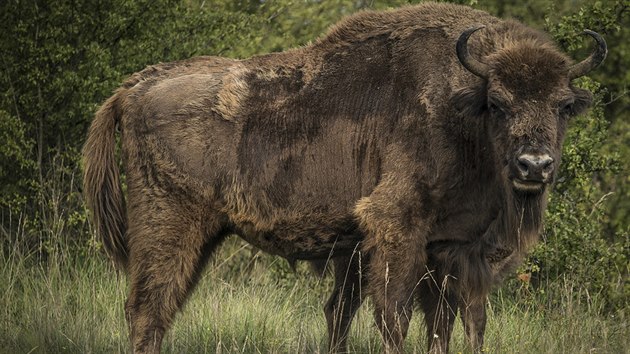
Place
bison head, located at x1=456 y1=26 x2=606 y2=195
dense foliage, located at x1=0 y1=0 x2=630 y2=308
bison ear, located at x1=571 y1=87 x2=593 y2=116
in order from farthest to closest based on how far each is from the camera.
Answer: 1. dense foliage, located at x1=0 y1=0 x2=630 y2=308
2. bison ear, located at x1=571 y1=87 x2=593 y2=116
3. bison head, located at x1=456 y1=26 x2=606 y2=195

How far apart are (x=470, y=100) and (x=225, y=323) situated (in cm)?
276

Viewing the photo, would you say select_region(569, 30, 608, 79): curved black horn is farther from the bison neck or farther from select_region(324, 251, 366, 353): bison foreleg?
select_region(324, 251, 366, 353): bison foreleg

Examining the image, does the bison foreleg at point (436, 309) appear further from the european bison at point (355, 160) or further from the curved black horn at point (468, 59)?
the curved black horn at point (468, 59)

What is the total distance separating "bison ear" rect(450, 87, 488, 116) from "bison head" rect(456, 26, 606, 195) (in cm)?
1

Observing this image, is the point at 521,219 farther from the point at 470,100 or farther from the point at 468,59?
the point at 468,59

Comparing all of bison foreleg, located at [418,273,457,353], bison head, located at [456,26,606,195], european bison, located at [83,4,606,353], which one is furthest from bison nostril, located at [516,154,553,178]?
bison foreleg, located at [418,273,457,353]

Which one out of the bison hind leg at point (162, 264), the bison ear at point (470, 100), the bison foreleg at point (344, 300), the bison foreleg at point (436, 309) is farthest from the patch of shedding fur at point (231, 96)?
the bison foreleg at point (436, 309)

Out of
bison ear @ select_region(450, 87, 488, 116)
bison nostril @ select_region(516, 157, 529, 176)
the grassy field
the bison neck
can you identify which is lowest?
the grassy field

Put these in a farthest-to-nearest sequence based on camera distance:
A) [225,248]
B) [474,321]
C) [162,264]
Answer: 1. [225,248]
2. [474,321]
3. [162,264]

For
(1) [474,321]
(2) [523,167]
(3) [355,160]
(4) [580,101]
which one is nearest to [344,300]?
(1) [474,321]

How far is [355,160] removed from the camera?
7.60m

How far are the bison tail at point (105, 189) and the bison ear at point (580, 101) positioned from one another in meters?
3.24

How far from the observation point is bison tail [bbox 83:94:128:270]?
25.8 ft

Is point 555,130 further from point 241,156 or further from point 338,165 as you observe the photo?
point 241,156
